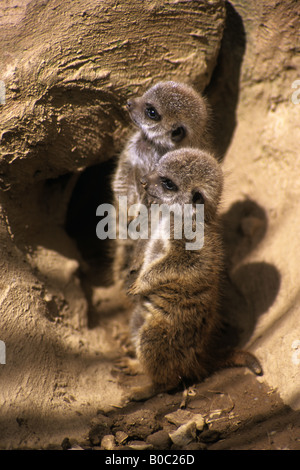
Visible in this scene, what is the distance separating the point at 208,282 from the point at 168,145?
1033 millimetres

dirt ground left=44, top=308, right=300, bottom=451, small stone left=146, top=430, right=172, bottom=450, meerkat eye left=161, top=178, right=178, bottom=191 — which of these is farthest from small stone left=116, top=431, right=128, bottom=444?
meerkat eye left=161, top=178, right=178, bottom=191

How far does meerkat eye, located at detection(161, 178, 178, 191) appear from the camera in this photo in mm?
2748

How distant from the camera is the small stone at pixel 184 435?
2.27 m

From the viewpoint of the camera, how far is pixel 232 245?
3537mm

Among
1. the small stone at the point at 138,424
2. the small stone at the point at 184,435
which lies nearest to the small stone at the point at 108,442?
the small stone at the point at 138,424

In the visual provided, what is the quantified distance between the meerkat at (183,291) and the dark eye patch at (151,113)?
382 millimetres

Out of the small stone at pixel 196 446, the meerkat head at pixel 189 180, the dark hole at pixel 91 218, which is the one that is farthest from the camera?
the dark hole at pixel 91 218

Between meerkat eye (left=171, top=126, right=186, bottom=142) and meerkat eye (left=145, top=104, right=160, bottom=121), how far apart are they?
15 centimetres

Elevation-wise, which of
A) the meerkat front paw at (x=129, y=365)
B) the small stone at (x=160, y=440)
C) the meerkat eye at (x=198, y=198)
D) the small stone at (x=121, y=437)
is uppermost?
the meerkat eye at (x=198, y=198)

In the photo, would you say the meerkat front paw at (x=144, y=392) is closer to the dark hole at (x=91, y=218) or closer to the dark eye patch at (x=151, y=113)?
the dark hole at (x=91, y=218)

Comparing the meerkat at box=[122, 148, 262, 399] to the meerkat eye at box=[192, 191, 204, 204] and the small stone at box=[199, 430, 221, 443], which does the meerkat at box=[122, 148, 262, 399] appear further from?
the small stone at box=[199, 430, 221, 443]

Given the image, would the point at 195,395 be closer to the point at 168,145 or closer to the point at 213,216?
the point at 213,216

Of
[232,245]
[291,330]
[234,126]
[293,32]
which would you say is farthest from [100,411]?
[293,32]

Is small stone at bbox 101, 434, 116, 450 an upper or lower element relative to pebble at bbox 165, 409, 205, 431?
upper
